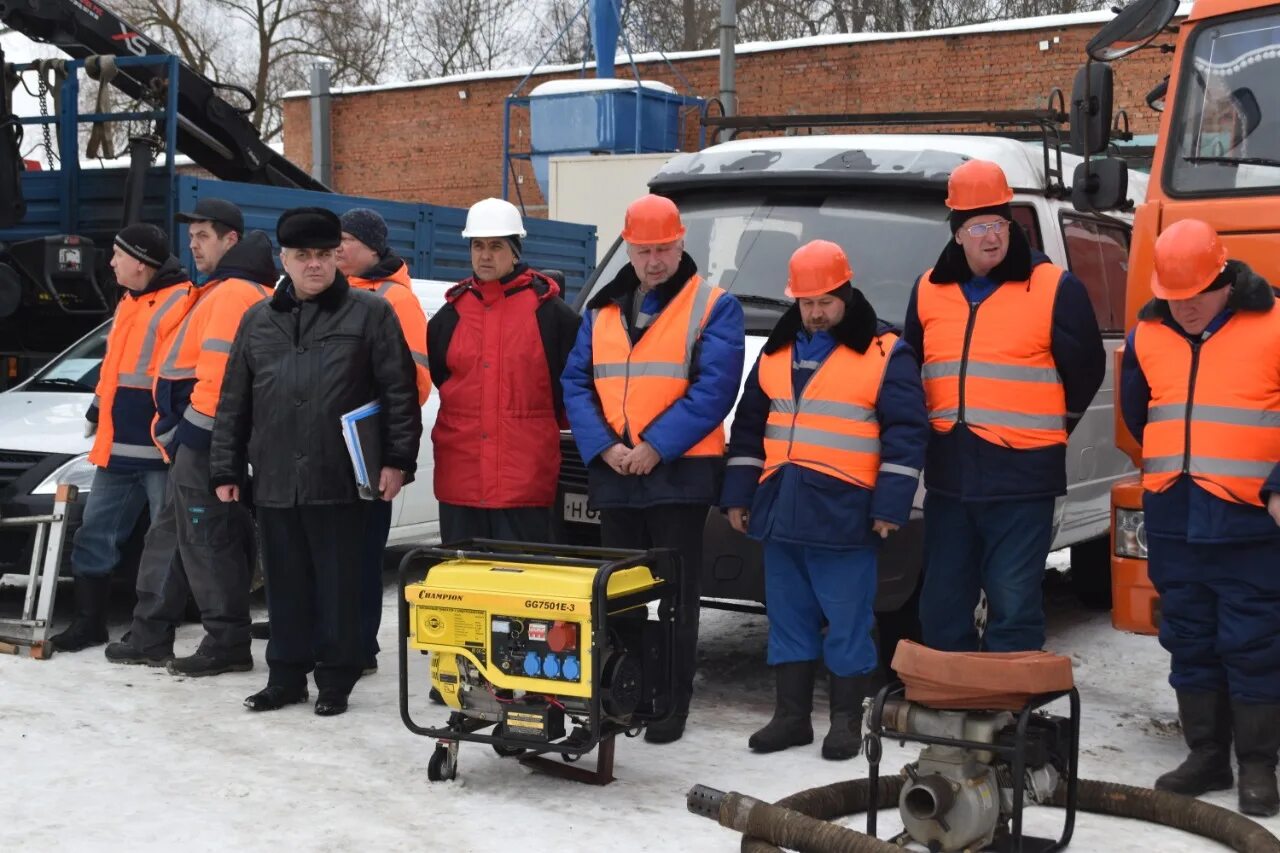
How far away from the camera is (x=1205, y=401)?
17.7 ft

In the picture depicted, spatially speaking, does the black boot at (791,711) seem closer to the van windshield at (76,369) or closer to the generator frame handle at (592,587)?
the generator frame handle at (592,587)

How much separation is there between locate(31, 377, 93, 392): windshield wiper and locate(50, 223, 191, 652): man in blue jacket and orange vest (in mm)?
1314

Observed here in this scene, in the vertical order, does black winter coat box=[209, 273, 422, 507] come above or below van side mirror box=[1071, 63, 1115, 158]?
below

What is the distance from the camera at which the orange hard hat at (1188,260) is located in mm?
5301

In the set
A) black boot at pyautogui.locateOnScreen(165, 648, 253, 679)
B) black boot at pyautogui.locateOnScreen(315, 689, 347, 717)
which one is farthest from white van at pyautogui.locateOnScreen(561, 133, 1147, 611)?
black boot at pyautogui.locateOnScreen(165, 648, 253, 679)

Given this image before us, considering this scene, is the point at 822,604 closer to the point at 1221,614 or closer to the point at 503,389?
the point at 1221,614

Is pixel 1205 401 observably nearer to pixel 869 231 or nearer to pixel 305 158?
pixel 869 231

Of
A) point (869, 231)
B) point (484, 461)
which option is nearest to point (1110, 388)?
point (869, 231)

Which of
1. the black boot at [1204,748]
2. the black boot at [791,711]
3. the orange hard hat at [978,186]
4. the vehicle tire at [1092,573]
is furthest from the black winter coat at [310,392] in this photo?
the vehicle tire at [1092,573]

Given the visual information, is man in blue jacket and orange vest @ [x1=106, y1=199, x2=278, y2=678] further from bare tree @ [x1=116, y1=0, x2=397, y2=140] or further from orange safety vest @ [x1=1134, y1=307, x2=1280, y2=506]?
bare tree @ [x1=116, y1=0, x2=397, y2=140]

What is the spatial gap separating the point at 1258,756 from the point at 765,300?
281 cm

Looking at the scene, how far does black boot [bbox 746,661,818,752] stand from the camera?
597 centimetres

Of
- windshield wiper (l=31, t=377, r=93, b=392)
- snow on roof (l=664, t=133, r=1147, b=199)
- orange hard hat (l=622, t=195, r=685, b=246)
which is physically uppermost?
snow on roof (l=664, t=133, r=1147, b=199)

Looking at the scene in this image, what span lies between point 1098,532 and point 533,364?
3.27 m
